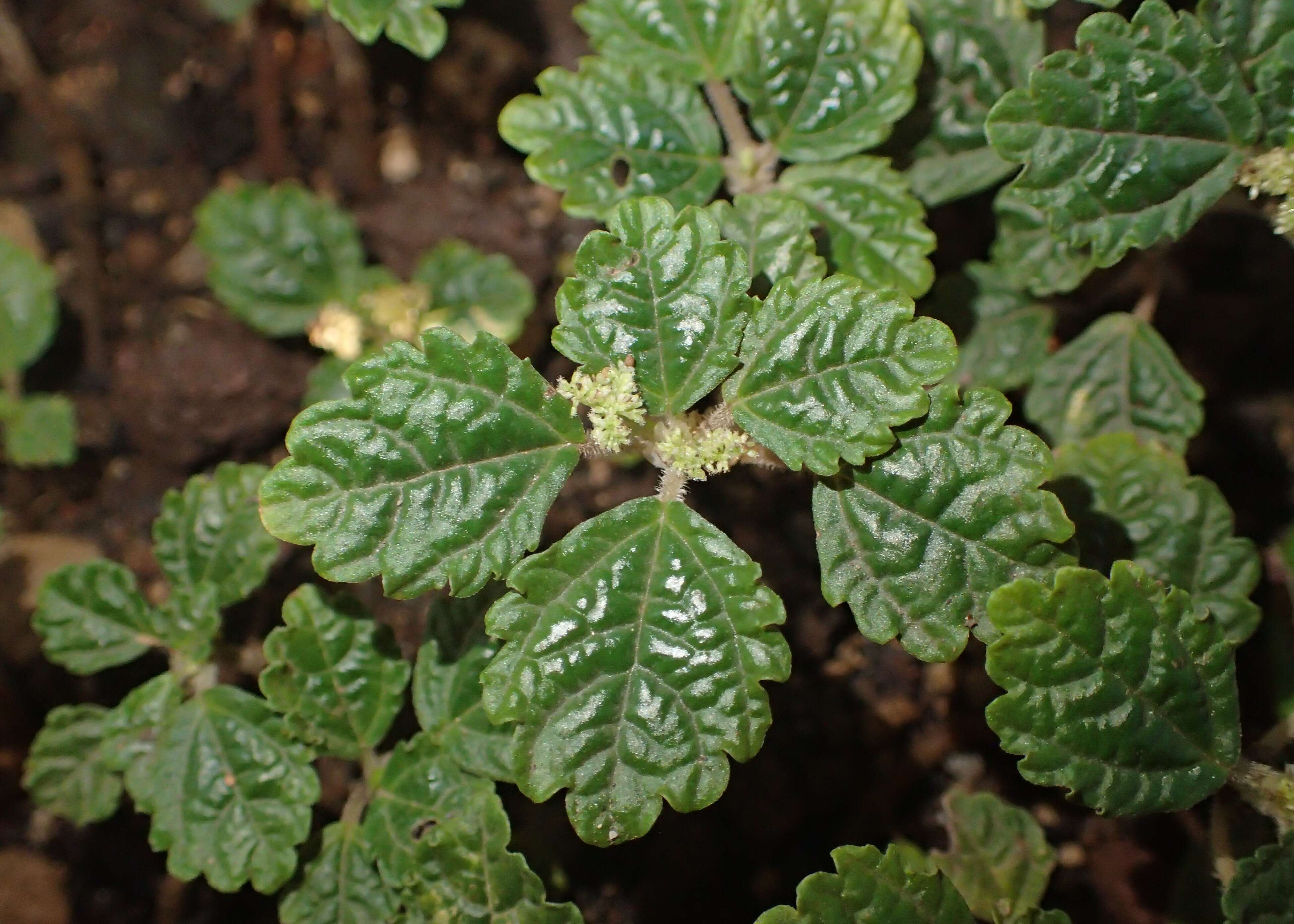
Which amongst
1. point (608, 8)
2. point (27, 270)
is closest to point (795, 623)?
point (608, 8)

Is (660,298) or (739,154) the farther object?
(739,154)

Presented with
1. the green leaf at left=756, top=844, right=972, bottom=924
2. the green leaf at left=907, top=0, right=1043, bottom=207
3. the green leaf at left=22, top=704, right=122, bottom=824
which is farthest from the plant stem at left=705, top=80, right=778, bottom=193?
the green leaf at left=22, top=704, right=122, bottom=824

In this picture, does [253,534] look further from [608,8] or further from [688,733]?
[608,8]

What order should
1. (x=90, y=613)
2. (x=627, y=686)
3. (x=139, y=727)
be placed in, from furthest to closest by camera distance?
(x=90, y=613), (x=139, y=727), (x=627, y=686)

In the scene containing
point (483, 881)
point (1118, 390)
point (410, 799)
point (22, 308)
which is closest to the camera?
point (483, 881)

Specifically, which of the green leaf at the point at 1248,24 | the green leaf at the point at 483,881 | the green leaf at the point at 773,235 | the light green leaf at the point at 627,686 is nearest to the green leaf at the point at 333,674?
the green leaf at the point at 483,881

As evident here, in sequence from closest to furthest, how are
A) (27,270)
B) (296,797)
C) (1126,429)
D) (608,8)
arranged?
(296,797) → (608,8) → (1126,429) → (27,270)

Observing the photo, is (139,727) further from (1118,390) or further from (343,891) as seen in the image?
(1118,390)

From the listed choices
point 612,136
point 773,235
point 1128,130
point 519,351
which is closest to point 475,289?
point 519,351
